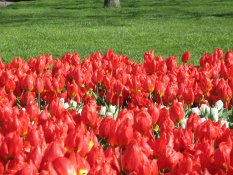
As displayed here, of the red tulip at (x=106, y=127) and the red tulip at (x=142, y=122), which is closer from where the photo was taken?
the red tulip at (x=106, y=127)

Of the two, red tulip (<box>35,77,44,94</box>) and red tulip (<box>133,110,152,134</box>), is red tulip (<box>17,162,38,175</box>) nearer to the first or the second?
red tulip (<box>133,110,152,134</box>)

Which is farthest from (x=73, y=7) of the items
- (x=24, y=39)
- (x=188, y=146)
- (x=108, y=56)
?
(x=188, y=146)

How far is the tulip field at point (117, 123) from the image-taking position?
102 inches

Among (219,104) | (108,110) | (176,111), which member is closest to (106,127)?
(176,111)

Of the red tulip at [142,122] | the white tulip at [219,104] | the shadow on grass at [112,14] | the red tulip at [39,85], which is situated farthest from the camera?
the shadow on grass at [112,14]

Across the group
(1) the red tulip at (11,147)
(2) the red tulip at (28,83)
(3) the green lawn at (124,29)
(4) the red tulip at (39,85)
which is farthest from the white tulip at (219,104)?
(3) the green lawn at (124,29)

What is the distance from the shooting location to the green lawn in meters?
13.3

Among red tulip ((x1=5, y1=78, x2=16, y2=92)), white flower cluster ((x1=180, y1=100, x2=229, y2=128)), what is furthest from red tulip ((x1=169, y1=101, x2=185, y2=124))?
red tulip ((x1=5, y1=78, x2=16, y2=92))

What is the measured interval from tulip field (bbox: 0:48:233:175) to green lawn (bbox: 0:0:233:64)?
539cm

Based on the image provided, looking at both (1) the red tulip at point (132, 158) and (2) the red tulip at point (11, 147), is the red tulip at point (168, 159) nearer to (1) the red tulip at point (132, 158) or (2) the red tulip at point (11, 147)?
(1) the red tulip at point (132, 158)

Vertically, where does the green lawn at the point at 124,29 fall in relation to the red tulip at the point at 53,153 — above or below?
below

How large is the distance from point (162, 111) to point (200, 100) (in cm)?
128

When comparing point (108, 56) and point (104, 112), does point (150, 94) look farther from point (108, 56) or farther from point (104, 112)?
point (108, 56)

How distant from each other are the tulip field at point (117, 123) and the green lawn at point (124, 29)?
5.39 m
